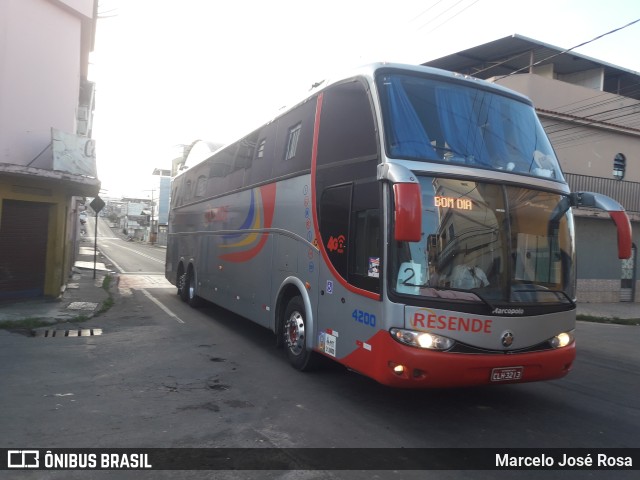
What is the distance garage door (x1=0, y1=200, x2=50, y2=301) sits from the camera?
13170 mm

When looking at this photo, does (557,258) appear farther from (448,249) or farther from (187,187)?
(187,187)

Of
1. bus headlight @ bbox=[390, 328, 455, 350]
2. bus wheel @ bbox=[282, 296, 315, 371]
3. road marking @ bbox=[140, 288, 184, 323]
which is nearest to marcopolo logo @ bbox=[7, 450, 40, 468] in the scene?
bus headlight @ bbox=[390, 328, 455, 350]

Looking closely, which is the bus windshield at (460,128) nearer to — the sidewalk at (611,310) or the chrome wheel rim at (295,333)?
the chrome wheel rim at (295,333)

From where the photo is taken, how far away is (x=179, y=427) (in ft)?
16.8

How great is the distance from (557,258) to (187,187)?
38.0ft

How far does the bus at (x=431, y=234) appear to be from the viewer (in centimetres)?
507

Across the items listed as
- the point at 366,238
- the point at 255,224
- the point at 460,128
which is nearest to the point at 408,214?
the point at 366,238

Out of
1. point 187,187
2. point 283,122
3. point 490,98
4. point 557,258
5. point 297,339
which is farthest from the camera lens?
point 187,187

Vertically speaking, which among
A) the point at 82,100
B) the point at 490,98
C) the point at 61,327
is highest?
the point at 82,100

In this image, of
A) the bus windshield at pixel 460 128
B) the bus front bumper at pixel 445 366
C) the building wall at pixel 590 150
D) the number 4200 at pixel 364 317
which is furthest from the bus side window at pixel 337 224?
the building wall at pixel 590 150

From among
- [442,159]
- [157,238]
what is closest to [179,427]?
[442,159]

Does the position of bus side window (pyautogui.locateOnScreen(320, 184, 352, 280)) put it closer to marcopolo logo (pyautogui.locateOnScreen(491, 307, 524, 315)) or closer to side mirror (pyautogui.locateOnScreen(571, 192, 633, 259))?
marcopolo logo (pyautogui.locateOnScreen(491, 307, 524, 315))

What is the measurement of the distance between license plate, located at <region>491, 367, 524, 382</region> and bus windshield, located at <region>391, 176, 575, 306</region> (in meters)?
0.69

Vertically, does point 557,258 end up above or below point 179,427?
above
